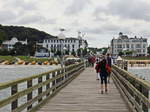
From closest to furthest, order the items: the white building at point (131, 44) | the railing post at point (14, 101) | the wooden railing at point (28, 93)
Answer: the wooden railing at point (28, 93) < the railing post at point (14, 101) < the white building at point (131, 44)

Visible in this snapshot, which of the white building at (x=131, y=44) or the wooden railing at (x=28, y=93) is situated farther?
the white building at (x=131, y=44)

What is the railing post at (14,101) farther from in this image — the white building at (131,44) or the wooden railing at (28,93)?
the white building at (131,44)

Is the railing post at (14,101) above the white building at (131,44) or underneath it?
underneath

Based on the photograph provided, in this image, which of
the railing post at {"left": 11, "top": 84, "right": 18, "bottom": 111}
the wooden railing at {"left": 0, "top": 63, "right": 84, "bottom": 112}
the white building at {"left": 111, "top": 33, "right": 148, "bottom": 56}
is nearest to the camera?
the wooden railing at {"left": 0, "top": 63, "right": 84, "bottom": 112}

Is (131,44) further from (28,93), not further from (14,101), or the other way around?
(14,101)

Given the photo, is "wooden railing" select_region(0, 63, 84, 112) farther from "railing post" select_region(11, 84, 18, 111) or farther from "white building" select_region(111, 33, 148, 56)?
"white building" select_region(111, 33, 148, 56)

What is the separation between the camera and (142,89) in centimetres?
852

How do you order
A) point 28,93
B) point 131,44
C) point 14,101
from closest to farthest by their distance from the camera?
point 14,101 → point 28,93 → point 131,44

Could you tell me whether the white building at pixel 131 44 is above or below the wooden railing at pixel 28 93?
above

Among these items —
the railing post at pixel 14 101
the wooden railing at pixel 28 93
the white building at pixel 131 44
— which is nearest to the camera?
the wooden railing at pixel 28 93

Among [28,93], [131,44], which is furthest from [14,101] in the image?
[131,44]

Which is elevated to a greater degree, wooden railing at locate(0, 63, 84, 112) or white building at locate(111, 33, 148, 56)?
white building at locate(111, 33, 148, 56)

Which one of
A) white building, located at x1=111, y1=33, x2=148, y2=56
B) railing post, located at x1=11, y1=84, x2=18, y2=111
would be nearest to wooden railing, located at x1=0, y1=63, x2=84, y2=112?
railing post, located at x1=11, y1=84, x2=18, y2=111

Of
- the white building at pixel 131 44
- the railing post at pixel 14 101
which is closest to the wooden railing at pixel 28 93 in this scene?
the railing post at pixel 14 101
